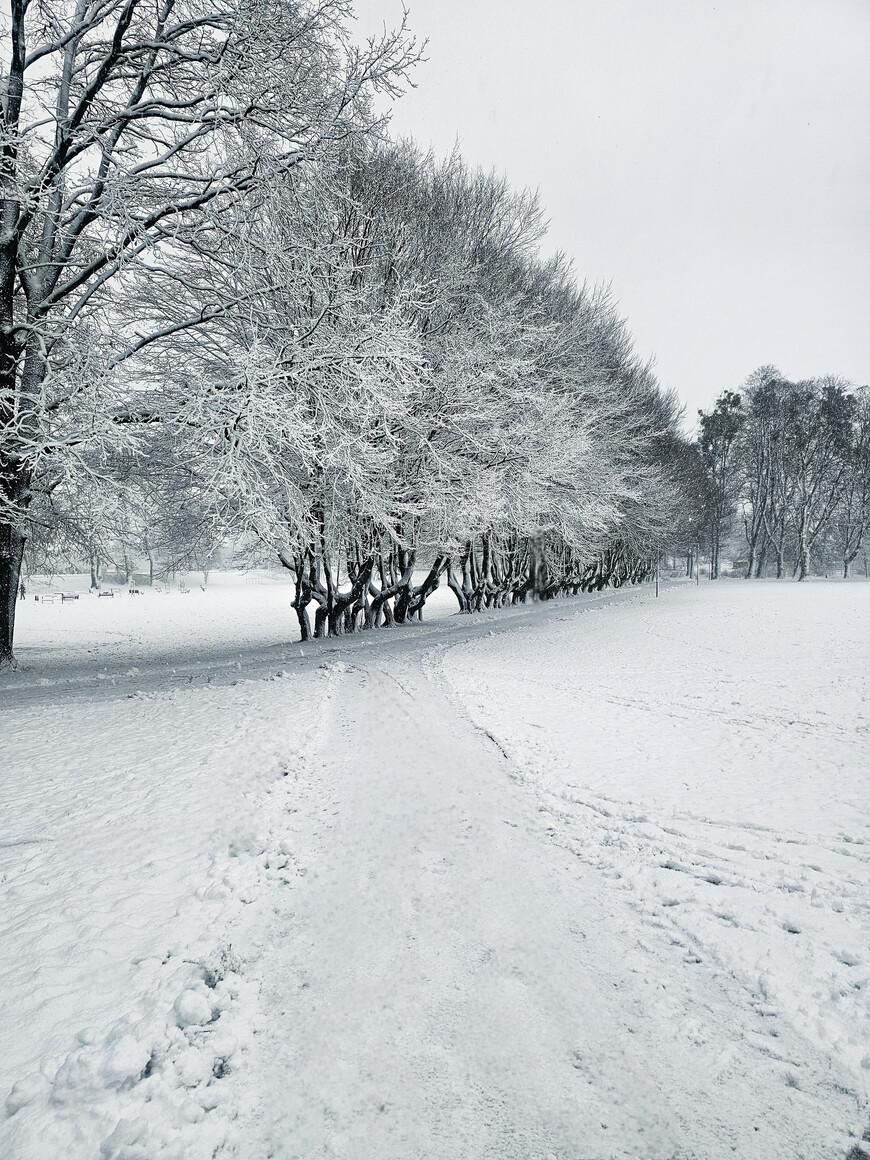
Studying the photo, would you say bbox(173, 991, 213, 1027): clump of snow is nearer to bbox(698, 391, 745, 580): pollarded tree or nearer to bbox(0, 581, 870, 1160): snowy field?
bbox(0, 581, 870, 1160): snowy field

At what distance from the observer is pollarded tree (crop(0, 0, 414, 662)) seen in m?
7.18

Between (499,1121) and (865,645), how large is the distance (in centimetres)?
1266

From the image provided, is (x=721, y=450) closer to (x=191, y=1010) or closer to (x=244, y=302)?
(x=244, y=302)

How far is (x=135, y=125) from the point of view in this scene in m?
8.48

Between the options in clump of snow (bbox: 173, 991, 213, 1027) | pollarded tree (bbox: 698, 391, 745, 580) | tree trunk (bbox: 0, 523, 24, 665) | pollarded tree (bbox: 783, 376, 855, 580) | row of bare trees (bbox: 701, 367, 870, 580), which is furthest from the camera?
pollarded tree (bbox: 698, 391, 745, 580)

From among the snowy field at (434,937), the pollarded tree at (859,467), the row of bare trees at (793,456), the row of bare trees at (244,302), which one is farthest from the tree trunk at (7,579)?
the pollarded tree at (859,467)

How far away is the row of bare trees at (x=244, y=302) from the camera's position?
7312 mm

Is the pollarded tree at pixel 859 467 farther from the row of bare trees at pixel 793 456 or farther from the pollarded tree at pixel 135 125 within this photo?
the pollarded tree at pixel 135 125

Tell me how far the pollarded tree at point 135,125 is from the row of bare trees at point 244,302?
0.13ft

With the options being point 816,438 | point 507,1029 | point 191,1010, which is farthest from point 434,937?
point 816,438

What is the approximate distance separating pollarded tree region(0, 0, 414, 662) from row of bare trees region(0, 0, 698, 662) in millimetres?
41

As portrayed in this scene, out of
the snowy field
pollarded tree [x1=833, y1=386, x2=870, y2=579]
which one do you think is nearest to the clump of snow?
the snowy field

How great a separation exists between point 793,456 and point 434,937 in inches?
1764

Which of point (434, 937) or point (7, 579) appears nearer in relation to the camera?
point (434, 937)
